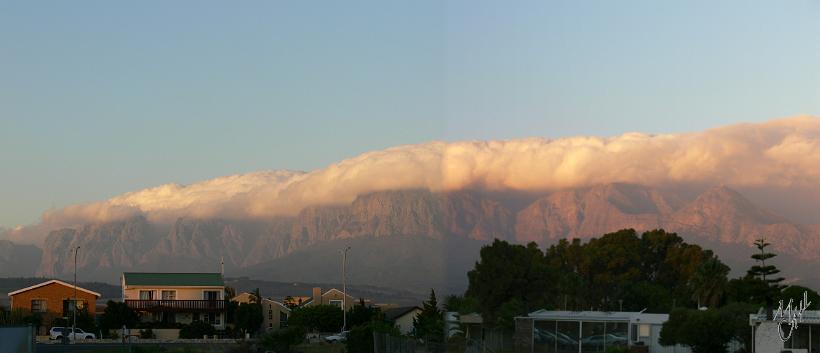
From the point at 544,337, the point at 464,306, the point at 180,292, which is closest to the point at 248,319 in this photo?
the point at 180,292

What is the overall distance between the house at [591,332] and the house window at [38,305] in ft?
165

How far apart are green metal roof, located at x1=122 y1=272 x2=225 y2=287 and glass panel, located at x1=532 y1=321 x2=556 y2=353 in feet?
156

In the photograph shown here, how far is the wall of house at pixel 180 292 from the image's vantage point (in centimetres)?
10775

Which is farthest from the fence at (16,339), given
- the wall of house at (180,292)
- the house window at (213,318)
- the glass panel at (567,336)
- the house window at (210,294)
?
the house window at (210,294)

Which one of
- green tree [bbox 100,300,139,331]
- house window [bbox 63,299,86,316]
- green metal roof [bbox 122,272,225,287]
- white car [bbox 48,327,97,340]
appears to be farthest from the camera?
green metal roof [bbox 122,272,225,287]

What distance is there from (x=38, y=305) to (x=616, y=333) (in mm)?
57678

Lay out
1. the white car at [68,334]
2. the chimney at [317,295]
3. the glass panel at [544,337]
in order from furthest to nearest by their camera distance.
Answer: the chimney at [317,295] → the white car at [68,334] → the glass panel at [544,337]

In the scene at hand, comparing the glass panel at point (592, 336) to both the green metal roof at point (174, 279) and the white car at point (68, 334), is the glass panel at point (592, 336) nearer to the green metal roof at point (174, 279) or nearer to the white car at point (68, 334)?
the white car at point (68, 334)

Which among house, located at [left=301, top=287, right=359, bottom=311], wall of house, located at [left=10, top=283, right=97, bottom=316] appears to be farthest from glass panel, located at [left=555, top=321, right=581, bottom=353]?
house, located at [left=301, top=287, right=359, bottom=311]

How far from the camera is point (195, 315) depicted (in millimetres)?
107312

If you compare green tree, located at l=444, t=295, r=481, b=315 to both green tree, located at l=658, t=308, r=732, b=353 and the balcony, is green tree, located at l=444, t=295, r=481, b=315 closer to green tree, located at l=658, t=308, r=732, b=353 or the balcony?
green tree, located at l=658, t=308, r=732, b=353

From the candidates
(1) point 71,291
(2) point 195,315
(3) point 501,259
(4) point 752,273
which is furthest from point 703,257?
(1) point 71,291

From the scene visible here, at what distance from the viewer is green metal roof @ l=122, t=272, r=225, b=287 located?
109463 millimetres

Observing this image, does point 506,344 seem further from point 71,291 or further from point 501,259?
point 71,291
